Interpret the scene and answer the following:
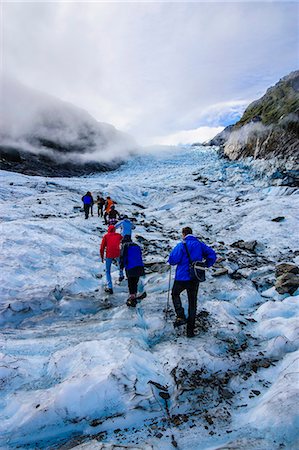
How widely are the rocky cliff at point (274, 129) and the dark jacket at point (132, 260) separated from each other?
76.6ft

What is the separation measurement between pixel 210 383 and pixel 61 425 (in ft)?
6.59

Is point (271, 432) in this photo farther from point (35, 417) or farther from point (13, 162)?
point (13, 162)

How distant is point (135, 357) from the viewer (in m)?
4.61

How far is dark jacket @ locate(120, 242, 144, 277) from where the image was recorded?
664cm

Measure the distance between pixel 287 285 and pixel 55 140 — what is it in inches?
2152

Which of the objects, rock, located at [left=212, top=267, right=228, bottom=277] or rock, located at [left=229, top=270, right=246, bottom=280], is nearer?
rock, located at [left=229, top=270, right=246, bottom=280]

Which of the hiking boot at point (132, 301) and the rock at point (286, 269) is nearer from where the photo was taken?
the hiking boot at point (132, 301)

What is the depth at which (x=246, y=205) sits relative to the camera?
67.6 ft

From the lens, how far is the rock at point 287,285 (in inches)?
294

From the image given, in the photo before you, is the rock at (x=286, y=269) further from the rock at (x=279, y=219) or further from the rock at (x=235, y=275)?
the rock at (x=279, y=219)

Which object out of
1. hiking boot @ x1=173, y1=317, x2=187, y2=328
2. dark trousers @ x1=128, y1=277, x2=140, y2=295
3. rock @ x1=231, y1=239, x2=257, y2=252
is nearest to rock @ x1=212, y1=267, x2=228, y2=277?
dark trousers @ x1=128, y1=277, x2=140, y2=295

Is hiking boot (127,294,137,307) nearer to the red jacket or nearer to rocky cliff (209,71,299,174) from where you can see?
the red jacket

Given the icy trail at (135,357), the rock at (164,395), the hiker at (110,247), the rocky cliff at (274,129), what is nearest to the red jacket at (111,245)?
the hiker at (110,247)

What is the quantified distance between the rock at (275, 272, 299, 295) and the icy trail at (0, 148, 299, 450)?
21cm
